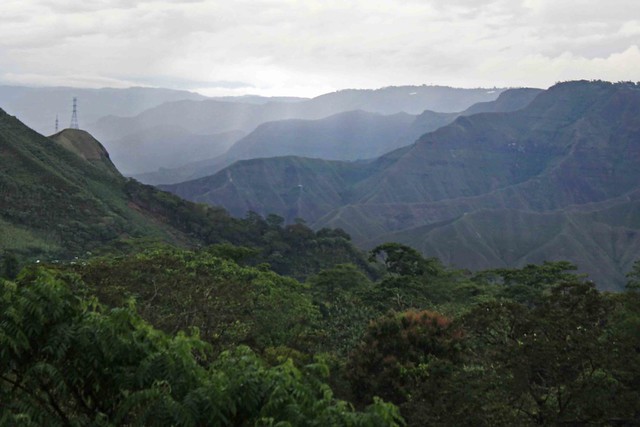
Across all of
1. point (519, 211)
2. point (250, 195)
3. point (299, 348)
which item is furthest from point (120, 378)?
point (250, 195)

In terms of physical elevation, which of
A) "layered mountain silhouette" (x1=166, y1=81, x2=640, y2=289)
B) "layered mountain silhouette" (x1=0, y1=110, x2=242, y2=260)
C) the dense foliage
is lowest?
"layered mountain silhouette" (x1=166, y1=81, x2=640, y2=289)

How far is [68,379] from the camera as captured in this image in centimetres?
627

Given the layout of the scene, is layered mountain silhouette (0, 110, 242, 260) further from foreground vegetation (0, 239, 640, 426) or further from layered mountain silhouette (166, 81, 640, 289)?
layered mountain silhouette (166, 81, 640, 289)

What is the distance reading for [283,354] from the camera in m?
16.8

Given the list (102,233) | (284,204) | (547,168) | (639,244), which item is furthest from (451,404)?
(547,168)

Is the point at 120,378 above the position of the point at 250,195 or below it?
above

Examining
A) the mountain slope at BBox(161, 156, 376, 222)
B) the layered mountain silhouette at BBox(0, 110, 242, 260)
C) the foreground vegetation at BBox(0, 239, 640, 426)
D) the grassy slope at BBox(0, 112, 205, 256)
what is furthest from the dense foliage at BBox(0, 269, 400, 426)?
the mountain slope at BBox(161, 156, 376, 222)

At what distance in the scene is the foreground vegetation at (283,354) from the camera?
6.02 m

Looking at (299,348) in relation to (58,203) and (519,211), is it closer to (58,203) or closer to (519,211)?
(58,203)

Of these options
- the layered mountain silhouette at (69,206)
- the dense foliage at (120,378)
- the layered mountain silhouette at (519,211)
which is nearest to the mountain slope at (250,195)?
the layered mountain silhouette at (519,211)

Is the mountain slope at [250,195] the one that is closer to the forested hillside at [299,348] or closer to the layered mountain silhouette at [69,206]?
the layered mountain silhouette at [69,206]

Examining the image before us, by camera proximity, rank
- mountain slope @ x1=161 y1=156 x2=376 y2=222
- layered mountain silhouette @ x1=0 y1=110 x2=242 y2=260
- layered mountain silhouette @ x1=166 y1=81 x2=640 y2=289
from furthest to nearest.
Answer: mountain slope @ x1=161 y1=156 x2=376 y2=222
layered mountain silhouette @ x1=166 y1=81 x2=640 y2=289
layered mountain silhouette @ x1=0 y1=110 x2=242 y2=260

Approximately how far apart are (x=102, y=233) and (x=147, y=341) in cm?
5400

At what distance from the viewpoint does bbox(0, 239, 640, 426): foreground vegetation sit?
6.02 m
